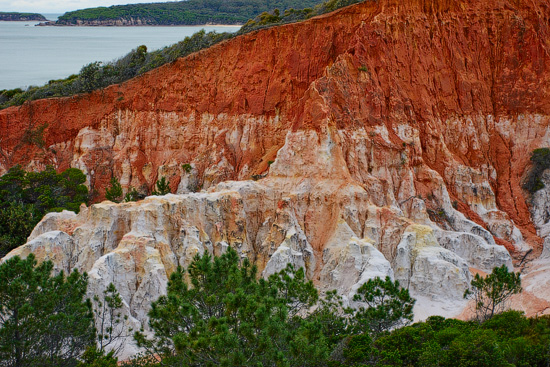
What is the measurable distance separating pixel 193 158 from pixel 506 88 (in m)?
20.7

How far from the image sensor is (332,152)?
31.3 metres

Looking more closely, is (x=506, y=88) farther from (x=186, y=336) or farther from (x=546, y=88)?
(x=186, y=336)

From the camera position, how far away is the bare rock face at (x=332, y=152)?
26.7 metres

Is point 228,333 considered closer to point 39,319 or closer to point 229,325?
point 229,325

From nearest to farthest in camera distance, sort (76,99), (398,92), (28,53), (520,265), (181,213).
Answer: (181,213), (520,265), (398,92), (76,99), (28,53)

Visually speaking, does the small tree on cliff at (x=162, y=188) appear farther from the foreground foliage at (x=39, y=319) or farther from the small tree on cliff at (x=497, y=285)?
the small tree on cliff at (x=497, y=285)

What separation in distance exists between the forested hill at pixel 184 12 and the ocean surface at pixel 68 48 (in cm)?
163

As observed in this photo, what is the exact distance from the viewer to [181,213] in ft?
90.2

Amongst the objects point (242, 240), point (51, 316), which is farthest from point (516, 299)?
point (51, 316)

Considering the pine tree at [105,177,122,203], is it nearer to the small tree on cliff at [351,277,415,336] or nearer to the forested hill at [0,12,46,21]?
the small tree on cliff at [351,277,415,336]

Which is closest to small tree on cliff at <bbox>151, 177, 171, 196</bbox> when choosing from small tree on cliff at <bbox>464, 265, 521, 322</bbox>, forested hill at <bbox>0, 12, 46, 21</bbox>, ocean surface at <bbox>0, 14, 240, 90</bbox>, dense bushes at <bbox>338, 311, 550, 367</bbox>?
small tree on cliff at <bbox>464, 265, 521, 322</bbox>

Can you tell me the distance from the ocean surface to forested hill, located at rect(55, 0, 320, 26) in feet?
5.36

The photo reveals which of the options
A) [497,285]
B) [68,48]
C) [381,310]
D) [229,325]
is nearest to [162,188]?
[381,310]

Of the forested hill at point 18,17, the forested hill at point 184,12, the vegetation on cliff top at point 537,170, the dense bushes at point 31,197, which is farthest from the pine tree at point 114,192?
the forested hill at point 18,17
